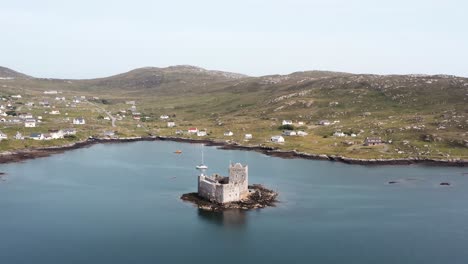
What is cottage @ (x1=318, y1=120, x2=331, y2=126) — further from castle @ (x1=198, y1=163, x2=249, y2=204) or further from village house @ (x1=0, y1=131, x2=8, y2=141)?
village house @ (x1=0, y1=131, x2=8, y2=141)

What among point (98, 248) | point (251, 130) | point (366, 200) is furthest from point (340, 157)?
point (98, 248)

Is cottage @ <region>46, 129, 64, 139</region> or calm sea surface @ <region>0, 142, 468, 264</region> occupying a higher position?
cottage @ <region>46, 129, 64, 139</region>

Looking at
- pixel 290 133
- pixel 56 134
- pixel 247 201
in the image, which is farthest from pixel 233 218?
pixel 56 134

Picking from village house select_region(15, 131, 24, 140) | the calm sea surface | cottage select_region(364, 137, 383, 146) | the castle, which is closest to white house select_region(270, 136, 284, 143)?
cottage select_region(364, 137, 383, 146)

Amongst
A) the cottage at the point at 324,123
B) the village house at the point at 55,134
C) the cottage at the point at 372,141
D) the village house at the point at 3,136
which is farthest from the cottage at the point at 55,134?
the cottage at the point at 372,141

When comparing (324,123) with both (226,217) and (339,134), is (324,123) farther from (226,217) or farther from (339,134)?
(226,217)

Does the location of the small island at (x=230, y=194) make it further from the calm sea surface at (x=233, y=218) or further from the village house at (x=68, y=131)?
the village house at (x=68, y=131)

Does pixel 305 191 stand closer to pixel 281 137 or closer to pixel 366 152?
pixel 366 152
